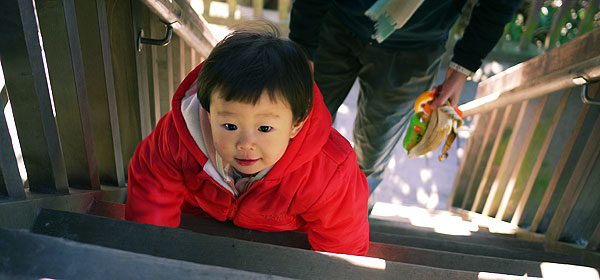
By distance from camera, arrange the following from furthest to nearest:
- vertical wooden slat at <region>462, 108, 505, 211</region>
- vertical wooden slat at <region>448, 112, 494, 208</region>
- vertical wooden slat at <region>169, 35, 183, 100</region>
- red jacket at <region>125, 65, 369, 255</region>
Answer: vertical wooden slat at <region>448, 112, 494, 208</region>
vertical wooden slat at <region>462, 108, 505, 211</region>
vertical wooden slat at <region>169, 35, 183, 100</region>
red jacket at <region>125, 65, 369, 255</region>

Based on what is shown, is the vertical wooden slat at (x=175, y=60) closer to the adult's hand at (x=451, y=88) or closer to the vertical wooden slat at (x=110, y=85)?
the vertical wooden slat at (x=110, y=85)

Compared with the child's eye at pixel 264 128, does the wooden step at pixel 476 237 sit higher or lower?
lower

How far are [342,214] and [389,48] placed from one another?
784 mm

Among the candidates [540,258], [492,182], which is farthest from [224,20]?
[540,258]

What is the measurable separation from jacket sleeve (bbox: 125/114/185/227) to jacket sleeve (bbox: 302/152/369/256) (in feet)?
1.38

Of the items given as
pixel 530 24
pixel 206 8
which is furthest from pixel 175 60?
pixel 530 24

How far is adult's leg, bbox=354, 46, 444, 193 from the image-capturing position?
70.1 inches

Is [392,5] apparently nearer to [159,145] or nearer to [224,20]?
[159,145]

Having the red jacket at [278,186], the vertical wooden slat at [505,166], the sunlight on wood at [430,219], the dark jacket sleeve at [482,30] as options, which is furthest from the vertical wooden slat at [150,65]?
the vertical wooden slat at [505,166]

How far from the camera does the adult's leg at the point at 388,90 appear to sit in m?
1.78

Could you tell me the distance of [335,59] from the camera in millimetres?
1906

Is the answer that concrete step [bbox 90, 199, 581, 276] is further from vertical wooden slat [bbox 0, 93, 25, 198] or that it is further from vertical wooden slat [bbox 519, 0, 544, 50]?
vertical wooden slat [bbox 519, 0, 544, 50]

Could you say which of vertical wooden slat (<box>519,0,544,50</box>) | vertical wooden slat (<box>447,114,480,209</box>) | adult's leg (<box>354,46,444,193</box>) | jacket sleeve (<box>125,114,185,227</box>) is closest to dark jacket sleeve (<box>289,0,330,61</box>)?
adult's leg (<box>354,46,444,193</box>)

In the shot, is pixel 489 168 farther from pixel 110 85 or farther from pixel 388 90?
pixel 110 85
